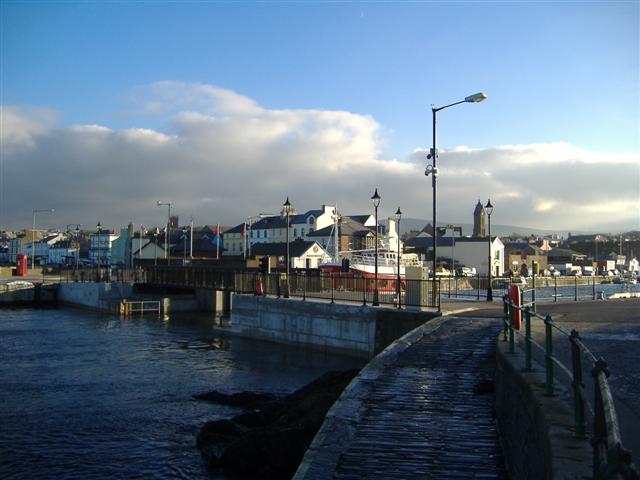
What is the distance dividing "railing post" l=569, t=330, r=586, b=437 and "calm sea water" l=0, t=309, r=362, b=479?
28.5ft

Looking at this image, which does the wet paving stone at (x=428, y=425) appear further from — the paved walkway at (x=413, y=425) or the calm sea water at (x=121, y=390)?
the calm sea water at (x=121, y=390)

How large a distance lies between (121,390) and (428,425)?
13.7 m

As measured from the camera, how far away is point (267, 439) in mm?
11805

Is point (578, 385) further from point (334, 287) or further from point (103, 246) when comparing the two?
point (103, 246)

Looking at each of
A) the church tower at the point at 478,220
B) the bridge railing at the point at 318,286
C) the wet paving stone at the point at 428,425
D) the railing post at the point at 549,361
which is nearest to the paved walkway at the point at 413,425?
the wet paving stone at the point at 428,425

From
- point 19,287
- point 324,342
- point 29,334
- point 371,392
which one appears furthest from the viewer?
point 19,287

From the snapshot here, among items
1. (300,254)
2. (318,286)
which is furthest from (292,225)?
(318,286)

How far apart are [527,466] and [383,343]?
677 inches

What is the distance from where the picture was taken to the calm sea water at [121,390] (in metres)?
12.9

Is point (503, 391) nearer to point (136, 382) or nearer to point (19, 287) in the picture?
point (136, 382)

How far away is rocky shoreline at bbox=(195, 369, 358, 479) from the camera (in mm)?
11336

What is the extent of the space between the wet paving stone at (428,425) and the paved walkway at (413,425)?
0.04 feet

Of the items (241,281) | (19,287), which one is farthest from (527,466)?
(19,287)

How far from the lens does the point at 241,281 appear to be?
122 ft
